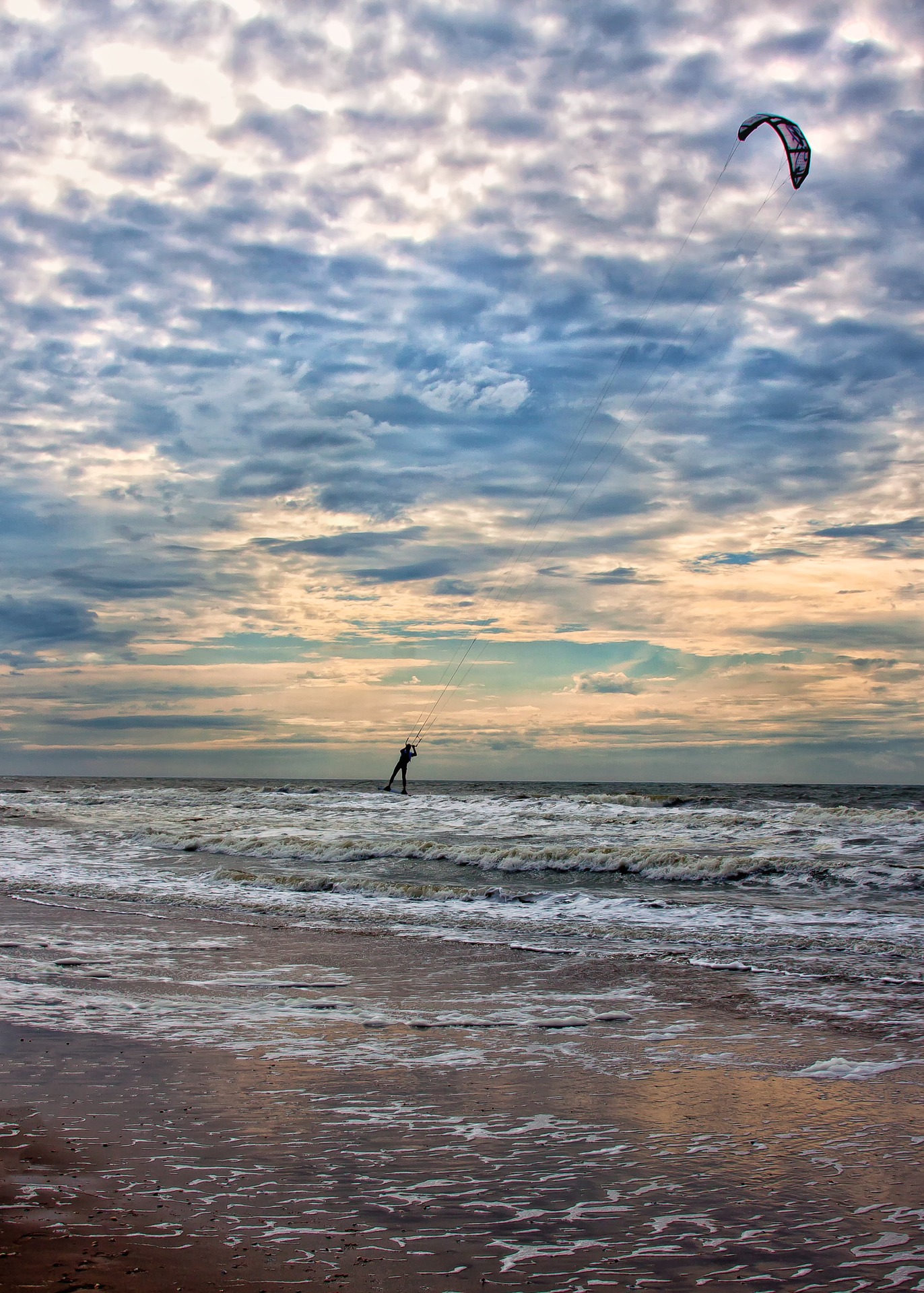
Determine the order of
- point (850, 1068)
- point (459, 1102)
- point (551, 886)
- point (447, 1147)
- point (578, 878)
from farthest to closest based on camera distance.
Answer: point (578, 878) → point (551, 886) → point (850, 1068) → point (459, 1102) → point (447, 1147)

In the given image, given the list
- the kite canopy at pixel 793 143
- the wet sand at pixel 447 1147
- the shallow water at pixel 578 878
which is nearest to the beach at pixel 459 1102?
the wet sand at pixel 447 1147

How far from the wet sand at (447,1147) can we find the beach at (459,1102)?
0.02m

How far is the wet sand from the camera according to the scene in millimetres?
3266

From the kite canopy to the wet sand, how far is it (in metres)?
10.5

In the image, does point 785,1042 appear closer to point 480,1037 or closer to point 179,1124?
point 480,1037

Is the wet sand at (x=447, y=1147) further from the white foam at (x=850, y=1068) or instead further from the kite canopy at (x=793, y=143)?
the kite canopy at (x=793, y=143)

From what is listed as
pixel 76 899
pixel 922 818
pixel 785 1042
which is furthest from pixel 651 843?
pixel 785 1042

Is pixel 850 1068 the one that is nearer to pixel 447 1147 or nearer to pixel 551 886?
pixel 447 1147

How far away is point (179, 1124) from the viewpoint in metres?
4.61

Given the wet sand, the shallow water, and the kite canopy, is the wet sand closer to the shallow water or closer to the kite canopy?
the shallow water

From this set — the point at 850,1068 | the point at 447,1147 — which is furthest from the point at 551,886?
the point at 447,1147

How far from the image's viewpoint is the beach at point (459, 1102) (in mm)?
3338

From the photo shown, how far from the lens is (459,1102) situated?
505cm

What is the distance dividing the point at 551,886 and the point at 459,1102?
10945 mm
